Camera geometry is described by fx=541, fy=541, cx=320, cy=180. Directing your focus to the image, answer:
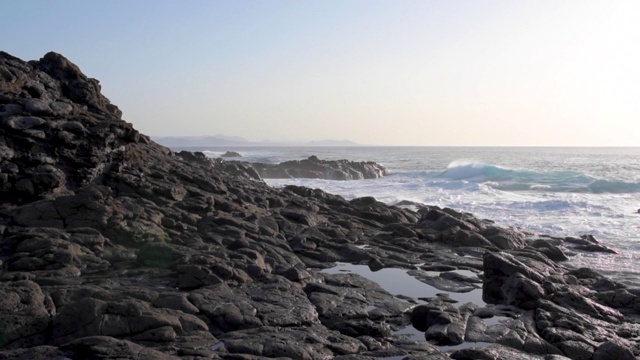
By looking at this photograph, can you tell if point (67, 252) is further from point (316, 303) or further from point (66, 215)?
point (316, 303)

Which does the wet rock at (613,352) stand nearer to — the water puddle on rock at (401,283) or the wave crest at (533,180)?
the water puddle on rock at (401,283)

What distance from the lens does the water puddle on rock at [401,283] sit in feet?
43.4

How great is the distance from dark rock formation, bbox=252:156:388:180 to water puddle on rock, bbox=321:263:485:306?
4433 cm

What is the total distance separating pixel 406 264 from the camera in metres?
16.8

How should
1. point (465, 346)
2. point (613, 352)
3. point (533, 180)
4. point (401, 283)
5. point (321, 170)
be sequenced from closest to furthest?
point (613, 352) → point (465, 346) → point (401, 283) → point (533, 180) → point (321, 170)

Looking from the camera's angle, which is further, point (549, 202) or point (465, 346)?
point (549, 202)

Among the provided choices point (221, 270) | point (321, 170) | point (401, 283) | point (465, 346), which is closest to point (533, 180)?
point (321, 170)

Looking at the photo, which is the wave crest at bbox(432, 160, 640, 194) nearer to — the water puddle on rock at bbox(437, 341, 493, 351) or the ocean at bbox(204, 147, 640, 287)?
the ocean at bbox(204, 147, 640, 287)

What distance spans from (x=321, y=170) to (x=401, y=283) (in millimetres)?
49148

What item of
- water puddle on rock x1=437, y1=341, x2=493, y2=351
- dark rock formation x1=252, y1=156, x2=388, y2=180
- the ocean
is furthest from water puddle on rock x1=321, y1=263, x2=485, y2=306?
dark rock formation x1=252, y1=156, x2=388, y2=180

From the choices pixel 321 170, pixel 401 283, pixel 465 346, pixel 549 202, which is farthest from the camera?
pixel 321 170

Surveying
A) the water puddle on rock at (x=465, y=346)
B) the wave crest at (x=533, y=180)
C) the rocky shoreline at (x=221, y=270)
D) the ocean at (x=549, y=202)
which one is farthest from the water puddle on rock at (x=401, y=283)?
the wave crest at (x=533, y=180)

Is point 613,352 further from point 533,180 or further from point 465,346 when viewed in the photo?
point 533,180

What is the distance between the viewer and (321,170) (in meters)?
63.4
